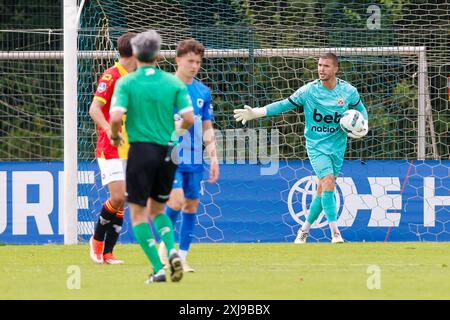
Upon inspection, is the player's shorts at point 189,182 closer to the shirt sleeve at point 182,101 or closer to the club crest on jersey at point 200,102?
the club crest on jersey at point 200,102

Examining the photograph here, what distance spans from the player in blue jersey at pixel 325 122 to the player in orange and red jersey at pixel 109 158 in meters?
3.12

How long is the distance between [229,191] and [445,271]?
5.28m

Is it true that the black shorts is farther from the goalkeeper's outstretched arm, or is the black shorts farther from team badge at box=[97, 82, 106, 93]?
the goalkeeper's outstretched arm

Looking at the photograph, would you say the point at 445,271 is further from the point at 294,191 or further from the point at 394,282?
the point at 294,191

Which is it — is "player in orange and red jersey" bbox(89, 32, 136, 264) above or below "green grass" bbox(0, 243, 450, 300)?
above

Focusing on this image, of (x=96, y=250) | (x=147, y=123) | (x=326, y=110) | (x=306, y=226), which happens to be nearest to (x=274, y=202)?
(x=306, y=226)

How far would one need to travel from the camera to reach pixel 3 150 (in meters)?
18.7

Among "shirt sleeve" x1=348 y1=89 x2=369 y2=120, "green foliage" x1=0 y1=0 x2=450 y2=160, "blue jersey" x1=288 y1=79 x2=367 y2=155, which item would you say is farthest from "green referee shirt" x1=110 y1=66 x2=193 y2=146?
"green foliage" x1=0 y1=0 x2=450 y2=160

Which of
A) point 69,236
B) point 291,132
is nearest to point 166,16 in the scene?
point 291,132

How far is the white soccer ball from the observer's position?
13.2m

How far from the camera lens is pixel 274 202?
47.8ft

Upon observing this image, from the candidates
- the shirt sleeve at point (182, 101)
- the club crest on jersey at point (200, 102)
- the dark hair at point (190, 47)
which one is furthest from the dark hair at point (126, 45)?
the shirt sleeve at point (182, 101)

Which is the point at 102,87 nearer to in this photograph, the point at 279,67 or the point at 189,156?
the point at 189,156

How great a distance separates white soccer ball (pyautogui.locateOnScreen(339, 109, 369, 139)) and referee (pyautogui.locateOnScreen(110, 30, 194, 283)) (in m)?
4.99
